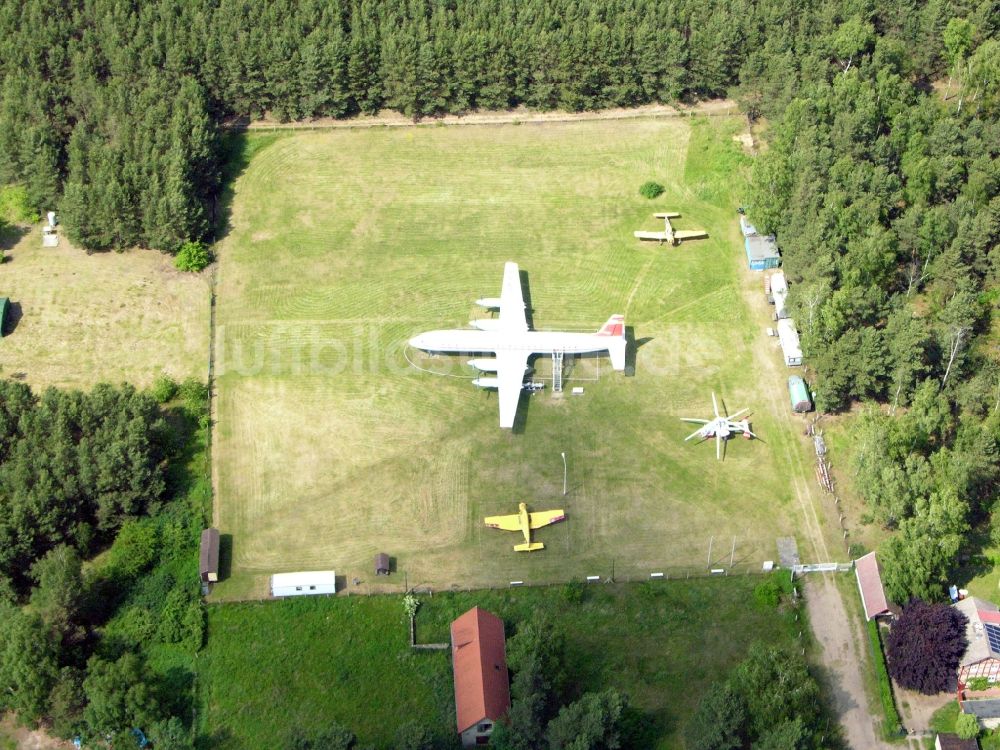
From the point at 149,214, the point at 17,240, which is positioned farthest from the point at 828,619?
the point at 17,240

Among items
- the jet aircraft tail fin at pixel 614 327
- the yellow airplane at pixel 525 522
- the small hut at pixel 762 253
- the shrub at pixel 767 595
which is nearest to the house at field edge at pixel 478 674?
the yellow airplane at pixel 525 522

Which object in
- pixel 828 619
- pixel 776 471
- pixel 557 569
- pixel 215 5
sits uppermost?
pixel 215 5

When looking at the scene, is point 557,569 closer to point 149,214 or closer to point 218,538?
point 218,538

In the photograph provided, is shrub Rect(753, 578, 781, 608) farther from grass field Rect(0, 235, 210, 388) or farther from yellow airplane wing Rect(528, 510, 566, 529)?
grass field Rect(0, 235, 210, 388)

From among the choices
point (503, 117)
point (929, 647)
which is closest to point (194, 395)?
point (503, 117)

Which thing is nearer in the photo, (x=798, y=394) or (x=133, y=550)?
(x=133, y=550)

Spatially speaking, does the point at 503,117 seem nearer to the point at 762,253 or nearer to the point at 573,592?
the point at 762,253

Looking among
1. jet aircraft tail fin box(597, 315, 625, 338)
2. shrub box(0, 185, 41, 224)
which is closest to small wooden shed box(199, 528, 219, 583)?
jet aircraft tail fin box(597, 315, 625, 338)
